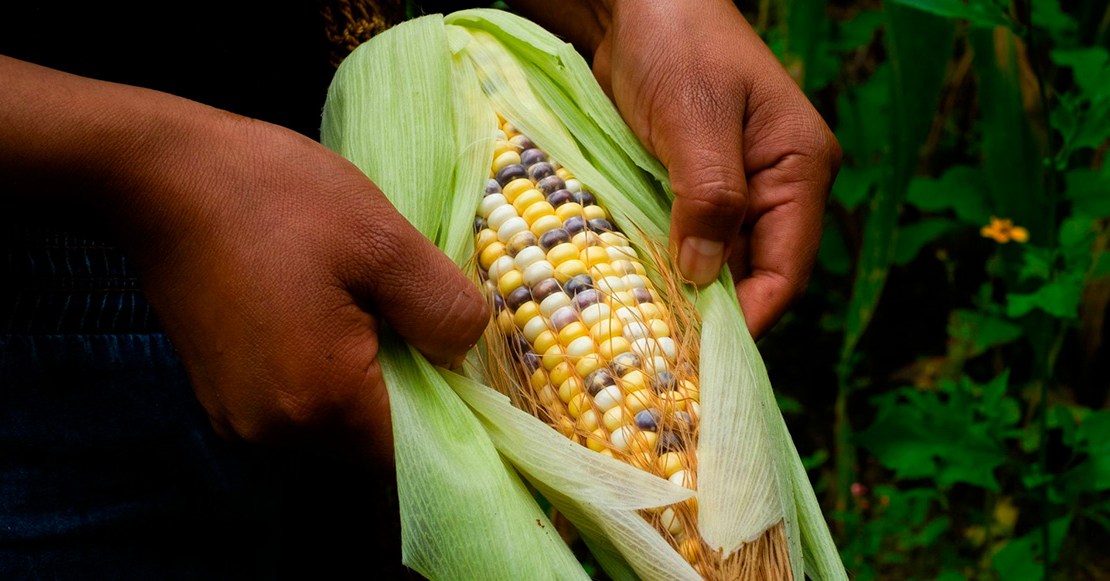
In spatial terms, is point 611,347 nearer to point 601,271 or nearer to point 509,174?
point 601,271

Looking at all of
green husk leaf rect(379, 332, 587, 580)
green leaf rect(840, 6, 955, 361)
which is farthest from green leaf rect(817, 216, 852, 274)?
green husk leaf rect(379, 332, 587, 580)

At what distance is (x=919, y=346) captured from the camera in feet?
9.18

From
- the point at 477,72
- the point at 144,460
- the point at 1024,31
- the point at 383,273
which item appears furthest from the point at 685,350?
the point at 1024,31

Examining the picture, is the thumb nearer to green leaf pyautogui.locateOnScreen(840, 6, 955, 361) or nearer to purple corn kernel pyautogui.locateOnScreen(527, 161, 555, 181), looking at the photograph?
purple corn kernel pyautogui.locateOnScreen(527, 161, 555, 181)

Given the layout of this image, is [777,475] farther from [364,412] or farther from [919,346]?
[919,346]

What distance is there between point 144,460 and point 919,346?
2360 mm

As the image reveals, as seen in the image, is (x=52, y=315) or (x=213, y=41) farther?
(x=213, y=41)

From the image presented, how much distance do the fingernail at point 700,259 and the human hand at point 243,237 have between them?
0.31m

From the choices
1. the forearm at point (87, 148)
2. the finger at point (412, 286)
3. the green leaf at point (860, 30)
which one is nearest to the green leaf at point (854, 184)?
the green leaf at point (860, 30)

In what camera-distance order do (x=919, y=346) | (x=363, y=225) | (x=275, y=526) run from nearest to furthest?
(x=363, y=225), (x=275, y=526), (x=919, y=346)

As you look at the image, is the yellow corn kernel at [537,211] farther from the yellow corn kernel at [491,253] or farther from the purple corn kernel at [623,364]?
the purple corn kernel at [623,364]

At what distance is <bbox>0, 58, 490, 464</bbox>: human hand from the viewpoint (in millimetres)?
807

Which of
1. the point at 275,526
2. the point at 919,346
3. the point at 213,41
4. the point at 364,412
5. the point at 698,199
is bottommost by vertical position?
the point at 919,346

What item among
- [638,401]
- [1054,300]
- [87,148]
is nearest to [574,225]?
[638,401]
